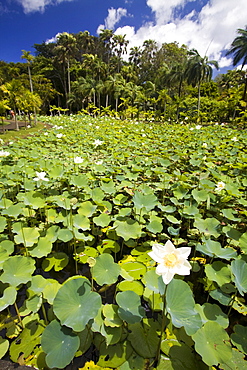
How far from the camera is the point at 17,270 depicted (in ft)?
3.84

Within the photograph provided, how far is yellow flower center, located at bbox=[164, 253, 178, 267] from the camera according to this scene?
2.51ft

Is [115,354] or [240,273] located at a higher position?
[240,273]

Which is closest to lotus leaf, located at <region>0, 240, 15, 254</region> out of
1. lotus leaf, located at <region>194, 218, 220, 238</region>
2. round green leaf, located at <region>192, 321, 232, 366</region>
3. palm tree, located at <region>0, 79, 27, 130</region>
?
round green leaf, located at <region>192, 321, 232, 366</region>

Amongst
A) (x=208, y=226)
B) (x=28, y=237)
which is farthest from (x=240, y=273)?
(x=28, y=237)

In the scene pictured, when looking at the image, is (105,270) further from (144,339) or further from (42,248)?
(42,248)

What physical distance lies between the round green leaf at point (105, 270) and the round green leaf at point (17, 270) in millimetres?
394

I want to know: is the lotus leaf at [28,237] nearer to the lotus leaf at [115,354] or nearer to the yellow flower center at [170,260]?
the lotus leaf at [115,354]

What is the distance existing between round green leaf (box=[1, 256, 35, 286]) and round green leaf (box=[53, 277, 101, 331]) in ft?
1.07

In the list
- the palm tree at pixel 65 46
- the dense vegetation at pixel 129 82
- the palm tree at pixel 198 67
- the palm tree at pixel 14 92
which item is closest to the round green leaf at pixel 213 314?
the dense vegetation at pixel 129 82

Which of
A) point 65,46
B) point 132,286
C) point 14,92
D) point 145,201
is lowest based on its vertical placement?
point 132,286

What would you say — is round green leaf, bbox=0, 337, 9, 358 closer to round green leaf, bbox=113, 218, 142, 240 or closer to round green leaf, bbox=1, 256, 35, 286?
round green leaf, bbox=1, 256, 35, 286

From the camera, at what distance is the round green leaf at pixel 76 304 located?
0.89 meters

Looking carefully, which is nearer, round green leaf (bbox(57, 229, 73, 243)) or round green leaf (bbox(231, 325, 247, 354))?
round green leaf (bbox(231, 325, 247, 354))

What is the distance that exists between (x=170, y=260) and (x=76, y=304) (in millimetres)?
552
